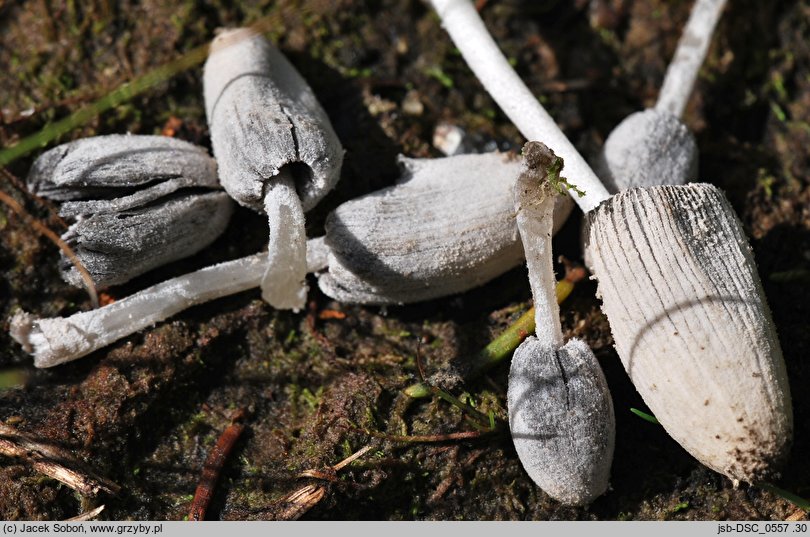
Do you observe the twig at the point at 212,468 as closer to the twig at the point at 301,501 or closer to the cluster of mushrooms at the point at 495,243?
the twig at the point at 301,501

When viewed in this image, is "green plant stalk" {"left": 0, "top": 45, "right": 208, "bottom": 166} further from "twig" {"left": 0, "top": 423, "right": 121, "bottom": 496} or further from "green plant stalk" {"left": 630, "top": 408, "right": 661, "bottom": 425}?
"green plant stalk" {"left": 630, "top": 408, "right": 661, "bottom": 425}

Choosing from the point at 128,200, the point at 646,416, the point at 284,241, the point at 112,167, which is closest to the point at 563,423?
the point at 646,416

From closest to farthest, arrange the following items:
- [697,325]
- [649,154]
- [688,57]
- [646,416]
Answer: [697,325] < [646,416] < [649,154] < [688,57]

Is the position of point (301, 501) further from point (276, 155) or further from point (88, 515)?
point (276, 155)

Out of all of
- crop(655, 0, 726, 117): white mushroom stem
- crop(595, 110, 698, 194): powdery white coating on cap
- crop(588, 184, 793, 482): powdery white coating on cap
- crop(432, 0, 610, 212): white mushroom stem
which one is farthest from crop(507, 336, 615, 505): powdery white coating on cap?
crop(655, 0, 726, 117): white mushroom stem

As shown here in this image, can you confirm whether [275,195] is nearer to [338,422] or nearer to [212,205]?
[212,205]

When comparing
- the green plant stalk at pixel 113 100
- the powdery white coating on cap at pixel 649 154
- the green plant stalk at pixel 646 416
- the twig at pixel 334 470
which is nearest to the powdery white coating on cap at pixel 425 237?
the powdery white coating on cap at pixel 649 154
